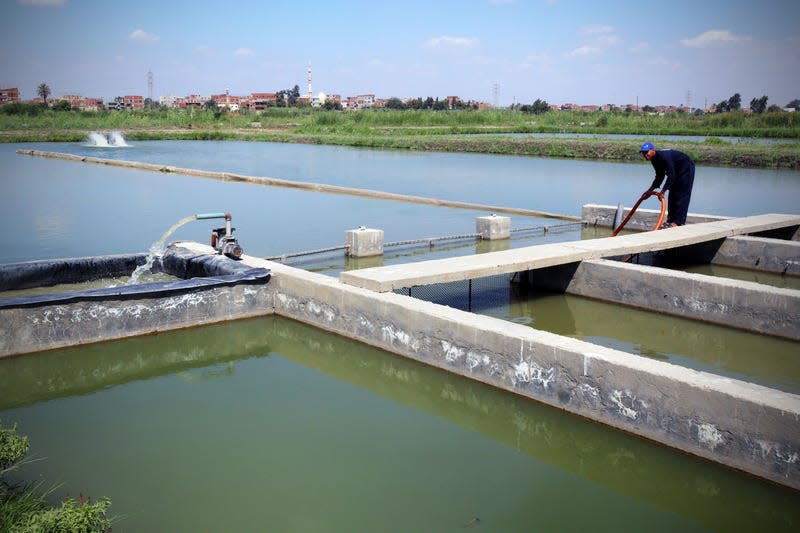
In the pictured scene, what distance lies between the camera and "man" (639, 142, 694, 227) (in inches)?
456

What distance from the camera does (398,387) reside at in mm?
6621

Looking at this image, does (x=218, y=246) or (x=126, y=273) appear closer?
(x=218, y=246)

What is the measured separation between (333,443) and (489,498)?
1.28 meters

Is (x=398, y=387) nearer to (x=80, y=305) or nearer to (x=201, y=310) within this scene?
(x=201, y=310)

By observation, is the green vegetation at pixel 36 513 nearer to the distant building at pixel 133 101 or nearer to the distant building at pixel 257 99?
the distant building at pixel 257 99

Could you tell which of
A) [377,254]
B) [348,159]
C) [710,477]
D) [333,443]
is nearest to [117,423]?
[333,443]

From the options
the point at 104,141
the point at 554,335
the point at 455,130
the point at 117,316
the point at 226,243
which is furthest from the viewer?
the point at 455,130

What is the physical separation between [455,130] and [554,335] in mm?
45507

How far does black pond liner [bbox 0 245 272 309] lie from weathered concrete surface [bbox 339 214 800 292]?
1322mm

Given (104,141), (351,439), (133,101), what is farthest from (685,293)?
(133,101)

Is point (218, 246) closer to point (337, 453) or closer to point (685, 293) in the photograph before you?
point (337, 453)

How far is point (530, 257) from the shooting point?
8.91 m

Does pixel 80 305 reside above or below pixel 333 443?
above

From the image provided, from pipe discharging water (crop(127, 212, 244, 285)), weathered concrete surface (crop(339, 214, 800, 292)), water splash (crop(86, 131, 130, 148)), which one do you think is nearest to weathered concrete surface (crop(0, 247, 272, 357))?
pipe discharging water (crop(127, 212, 244, 285))
